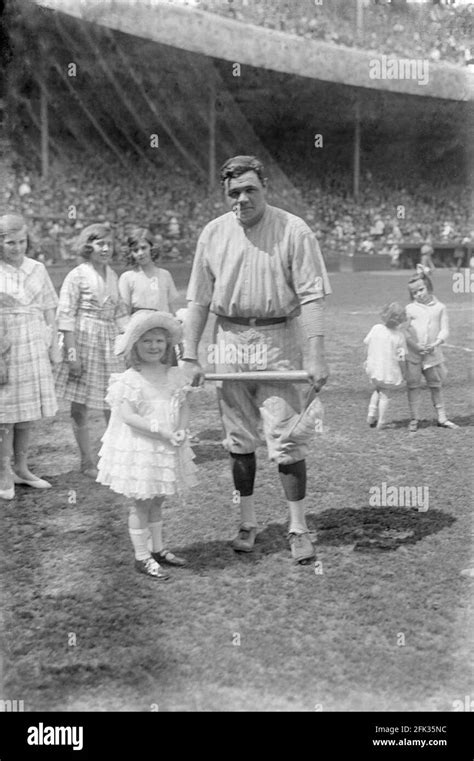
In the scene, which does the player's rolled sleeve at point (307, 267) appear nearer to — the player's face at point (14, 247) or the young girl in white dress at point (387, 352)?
the player's face at point (14, 247)

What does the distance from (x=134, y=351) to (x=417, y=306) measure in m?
3.54

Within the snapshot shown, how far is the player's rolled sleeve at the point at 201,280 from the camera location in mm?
3961

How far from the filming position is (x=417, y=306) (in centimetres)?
675

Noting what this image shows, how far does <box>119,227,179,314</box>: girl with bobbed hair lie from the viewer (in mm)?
5535

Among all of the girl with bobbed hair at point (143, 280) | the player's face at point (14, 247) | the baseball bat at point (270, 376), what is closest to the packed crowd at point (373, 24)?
the girl with bobbed hair at point (143, 280)

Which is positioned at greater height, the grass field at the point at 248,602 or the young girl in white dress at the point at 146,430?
the young girl in white dress at the point at 146,430

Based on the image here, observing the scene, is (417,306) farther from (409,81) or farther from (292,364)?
(409,81)

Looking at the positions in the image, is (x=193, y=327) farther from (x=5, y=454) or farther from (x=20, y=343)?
(x=5, y=454)

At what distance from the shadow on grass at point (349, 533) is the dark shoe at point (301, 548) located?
13 centimetres

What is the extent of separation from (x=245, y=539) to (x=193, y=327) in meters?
1.02

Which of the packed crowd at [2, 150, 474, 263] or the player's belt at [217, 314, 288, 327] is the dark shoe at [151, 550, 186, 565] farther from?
the packed crowd at [2, 150, 474, 263]

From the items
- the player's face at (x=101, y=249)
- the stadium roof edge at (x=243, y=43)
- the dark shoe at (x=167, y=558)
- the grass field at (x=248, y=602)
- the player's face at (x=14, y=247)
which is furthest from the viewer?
the stadium roof edge at (x=243, y=43)

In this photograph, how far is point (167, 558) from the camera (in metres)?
3.89

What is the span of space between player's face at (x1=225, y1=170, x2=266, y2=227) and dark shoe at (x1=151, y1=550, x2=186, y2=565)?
1522 millimetres
